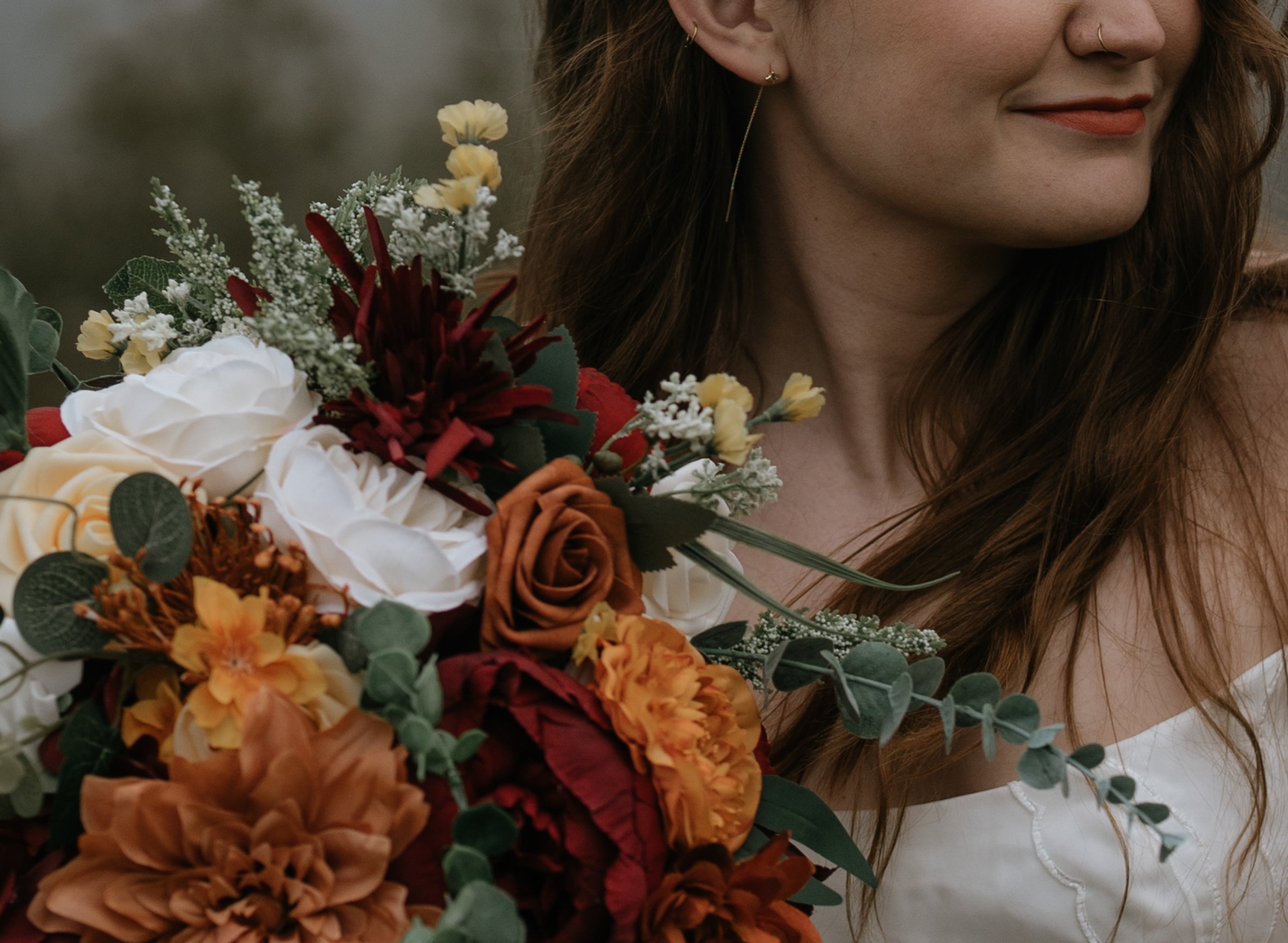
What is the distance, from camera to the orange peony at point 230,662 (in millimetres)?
491

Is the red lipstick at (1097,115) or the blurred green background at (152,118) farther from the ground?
the red lipstick at (1097,115)

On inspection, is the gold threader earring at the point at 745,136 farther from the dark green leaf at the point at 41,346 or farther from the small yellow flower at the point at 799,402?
the dark green leaf at the point at 41,346

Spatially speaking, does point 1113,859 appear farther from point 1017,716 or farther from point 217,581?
point 217,581

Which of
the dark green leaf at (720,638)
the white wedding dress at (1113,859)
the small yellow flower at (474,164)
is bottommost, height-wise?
the white wedding dress at (1113,859)

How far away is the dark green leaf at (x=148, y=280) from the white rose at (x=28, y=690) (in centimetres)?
30

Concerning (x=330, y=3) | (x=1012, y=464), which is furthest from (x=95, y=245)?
(x=1012, y=464)

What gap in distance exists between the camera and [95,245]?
2.45 metres

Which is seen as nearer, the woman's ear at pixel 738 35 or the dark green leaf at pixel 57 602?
the dark green leaf at pixel 57 602

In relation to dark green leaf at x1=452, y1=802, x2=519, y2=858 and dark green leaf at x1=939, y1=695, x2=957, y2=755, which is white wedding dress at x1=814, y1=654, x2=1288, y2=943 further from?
dark green leaf at x1=452, y1=802, x2=519, y2=858

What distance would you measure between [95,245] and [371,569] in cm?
220

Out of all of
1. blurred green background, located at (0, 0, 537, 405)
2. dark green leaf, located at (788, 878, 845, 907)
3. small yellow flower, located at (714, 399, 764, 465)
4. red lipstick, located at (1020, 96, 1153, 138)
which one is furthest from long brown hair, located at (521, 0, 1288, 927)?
blurred green background, located at (0, 0, 537, 405)

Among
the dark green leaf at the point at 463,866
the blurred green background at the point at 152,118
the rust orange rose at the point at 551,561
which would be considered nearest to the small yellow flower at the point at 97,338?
the rust orange rose at the point at 551,561

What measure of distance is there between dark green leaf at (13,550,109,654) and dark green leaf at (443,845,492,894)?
18 cm

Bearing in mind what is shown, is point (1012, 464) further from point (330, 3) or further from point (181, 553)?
point (330, 3)
